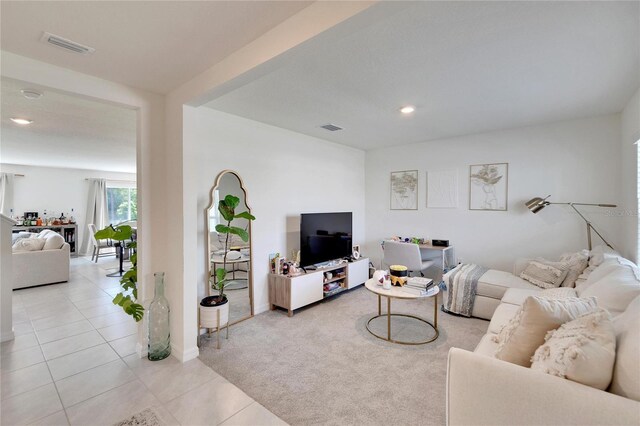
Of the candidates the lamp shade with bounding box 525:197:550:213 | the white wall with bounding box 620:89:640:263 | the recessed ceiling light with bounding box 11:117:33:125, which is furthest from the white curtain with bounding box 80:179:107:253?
the white wall with bounding box 620:89:640:263

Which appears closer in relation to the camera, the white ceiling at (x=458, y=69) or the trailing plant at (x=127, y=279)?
the white ceiling at (x=458, y=69)

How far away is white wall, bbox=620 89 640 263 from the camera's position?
2678 mm

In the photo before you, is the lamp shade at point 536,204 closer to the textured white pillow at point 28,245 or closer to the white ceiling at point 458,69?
the white ceiling at point 458,69

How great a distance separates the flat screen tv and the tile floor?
187cm

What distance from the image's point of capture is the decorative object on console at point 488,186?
4070 millimetres

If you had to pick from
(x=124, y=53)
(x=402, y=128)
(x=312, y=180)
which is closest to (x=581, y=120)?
(x=402, y=128)

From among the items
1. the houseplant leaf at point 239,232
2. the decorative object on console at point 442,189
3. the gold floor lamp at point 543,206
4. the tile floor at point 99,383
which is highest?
the decorative object on console at point 442,189

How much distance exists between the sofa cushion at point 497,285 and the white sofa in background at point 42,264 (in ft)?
21.3

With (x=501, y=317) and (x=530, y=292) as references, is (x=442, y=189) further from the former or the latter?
(x=501, y=317)

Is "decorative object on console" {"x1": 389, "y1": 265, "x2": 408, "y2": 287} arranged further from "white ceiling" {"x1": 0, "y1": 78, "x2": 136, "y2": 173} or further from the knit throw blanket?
"white ceiling" {"x1": 0, "y1": 78, "x2": 136, "y2": 173}

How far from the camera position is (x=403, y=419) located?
175cm

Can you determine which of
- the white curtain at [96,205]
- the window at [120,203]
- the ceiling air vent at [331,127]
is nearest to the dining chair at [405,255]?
the ceiling air vent at [331,127]

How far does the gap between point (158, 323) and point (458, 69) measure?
328 cm

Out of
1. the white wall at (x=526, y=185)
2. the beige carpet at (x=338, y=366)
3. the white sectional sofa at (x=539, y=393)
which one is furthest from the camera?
the white wall at (x=526, y=185)
